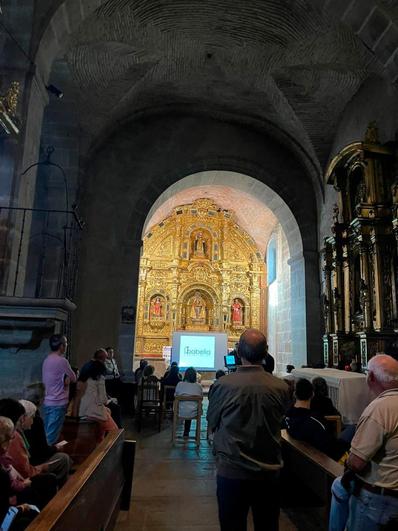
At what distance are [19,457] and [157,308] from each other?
49.4 feet

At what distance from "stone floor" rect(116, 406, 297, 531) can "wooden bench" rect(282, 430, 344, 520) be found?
0.35m

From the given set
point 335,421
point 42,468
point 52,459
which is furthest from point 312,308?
point 42,468

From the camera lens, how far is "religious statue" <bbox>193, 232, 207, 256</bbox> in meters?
18.3

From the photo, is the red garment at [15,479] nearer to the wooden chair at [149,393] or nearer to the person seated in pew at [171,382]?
the wooden chair at [149,393]

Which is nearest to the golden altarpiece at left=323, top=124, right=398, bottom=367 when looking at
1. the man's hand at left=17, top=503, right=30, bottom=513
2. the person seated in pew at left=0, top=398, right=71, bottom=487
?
the person seated in pew at left=0, top=398, right=71, bottom=487

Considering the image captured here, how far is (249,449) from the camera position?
186cm

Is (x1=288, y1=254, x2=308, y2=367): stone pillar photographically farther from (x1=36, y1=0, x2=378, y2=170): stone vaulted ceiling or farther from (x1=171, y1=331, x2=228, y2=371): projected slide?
(x1=171, y1=331, x2=228, y2=371): projected slide

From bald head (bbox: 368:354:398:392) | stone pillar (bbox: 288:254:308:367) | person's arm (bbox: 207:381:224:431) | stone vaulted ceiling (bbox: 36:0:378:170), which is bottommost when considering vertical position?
person's arm (bbox: 207:381:224:431)

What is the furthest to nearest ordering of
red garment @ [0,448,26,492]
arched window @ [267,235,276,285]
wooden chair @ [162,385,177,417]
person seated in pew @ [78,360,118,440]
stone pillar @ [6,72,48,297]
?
arched window @ [267,235,276,285], wooden chair @ [162,385,177,417], stone pillar @ [6,72,48,297], person seated in pew @ [78,360,118,440], red garment @ [0,448,26,492]

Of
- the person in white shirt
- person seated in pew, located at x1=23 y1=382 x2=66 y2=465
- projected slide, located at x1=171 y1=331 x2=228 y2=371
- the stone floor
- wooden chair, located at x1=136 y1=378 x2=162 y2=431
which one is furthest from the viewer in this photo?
projected slide, located at x1=171 y1=331 x2=228 y2=371

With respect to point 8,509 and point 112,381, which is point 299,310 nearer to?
point 112,381

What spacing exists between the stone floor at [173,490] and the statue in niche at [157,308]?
38.3 feet

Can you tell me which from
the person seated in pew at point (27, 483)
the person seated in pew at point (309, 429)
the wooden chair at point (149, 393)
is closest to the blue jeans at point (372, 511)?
the person seated in pew at point (309, 429)

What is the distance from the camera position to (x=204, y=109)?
980cm
